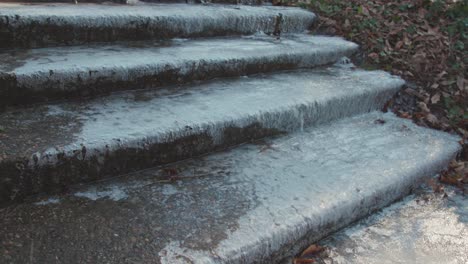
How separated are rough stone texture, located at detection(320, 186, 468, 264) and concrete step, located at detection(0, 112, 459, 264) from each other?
0.19 ft

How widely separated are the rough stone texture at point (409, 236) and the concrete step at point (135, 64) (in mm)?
1120

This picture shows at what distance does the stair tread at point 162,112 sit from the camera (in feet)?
4.65

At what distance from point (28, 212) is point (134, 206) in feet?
1.08

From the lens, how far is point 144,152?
1.56 metres

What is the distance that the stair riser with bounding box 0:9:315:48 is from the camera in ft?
Result: 6.20

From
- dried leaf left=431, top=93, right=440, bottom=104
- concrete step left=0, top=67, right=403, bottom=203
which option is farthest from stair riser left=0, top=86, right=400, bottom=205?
dried leaf left=431, top=93, right=440, bottom=104

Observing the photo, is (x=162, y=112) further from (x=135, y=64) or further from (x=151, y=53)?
(x=151, y=53)

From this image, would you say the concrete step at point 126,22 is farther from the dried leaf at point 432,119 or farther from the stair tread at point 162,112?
the dried leaf at point 432,119

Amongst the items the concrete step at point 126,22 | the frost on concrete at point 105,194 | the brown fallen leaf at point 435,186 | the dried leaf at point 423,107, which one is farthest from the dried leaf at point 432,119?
the frost on concrete at point 105,194

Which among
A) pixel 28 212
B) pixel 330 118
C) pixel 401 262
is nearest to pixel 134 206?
pixel 28 212

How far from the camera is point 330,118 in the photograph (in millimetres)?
2279

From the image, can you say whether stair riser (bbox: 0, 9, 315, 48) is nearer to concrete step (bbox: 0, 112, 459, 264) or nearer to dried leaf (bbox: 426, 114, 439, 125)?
concrete step (bbox: 0, 112, 459, 264)

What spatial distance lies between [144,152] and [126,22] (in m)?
1.02

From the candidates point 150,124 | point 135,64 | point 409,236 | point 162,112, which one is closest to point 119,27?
point 135,64
